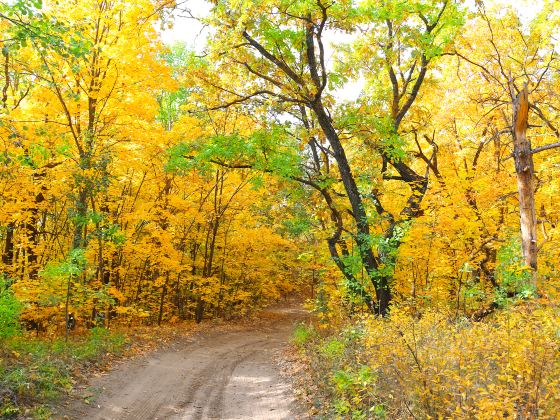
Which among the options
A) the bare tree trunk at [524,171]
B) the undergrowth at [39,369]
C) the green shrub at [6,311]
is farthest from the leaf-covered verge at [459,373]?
the green shrub at [6,311]

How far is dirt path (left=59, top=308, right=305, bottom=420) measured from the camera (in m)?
7.92

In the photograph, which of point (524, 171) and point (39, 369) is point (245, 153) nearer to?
point (524, 171)

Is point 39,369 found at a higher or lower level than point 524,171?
lower

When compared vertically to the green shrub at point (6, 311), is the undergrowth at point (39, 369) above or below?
below

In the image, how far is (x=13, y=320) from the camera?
8664 millimetres

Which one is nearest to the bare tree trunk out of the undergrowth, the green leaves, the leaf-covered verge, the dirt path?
the leaf-covered verge

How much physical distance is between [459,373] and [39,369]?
7695 mm

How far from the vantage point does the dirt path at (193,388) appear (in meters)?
7.92

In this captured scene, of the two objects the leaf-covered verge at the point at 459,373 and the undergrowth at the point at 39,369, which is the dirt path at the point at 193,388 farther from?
the leaf-covered verge at the point at 459,373

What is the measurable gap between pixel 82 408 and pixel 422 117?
1342 centimetres

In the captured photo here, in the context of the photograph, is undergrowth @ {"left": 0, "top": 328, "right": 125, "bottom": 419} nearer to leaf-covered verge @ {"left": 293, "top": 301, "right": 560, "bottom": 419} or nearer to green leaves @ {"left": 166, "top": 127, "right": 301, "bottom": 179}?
leaf-covered verge @ {"left": 293, "top": 301, "right": 560, "bottom": 419}

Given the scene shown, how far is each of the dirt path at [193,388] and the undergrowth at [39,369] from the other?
0.57 meters

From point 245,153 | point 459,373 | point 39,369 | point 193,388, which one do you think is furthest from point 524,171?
point 39,369

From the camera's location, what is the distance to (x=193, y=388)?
31.9ft
